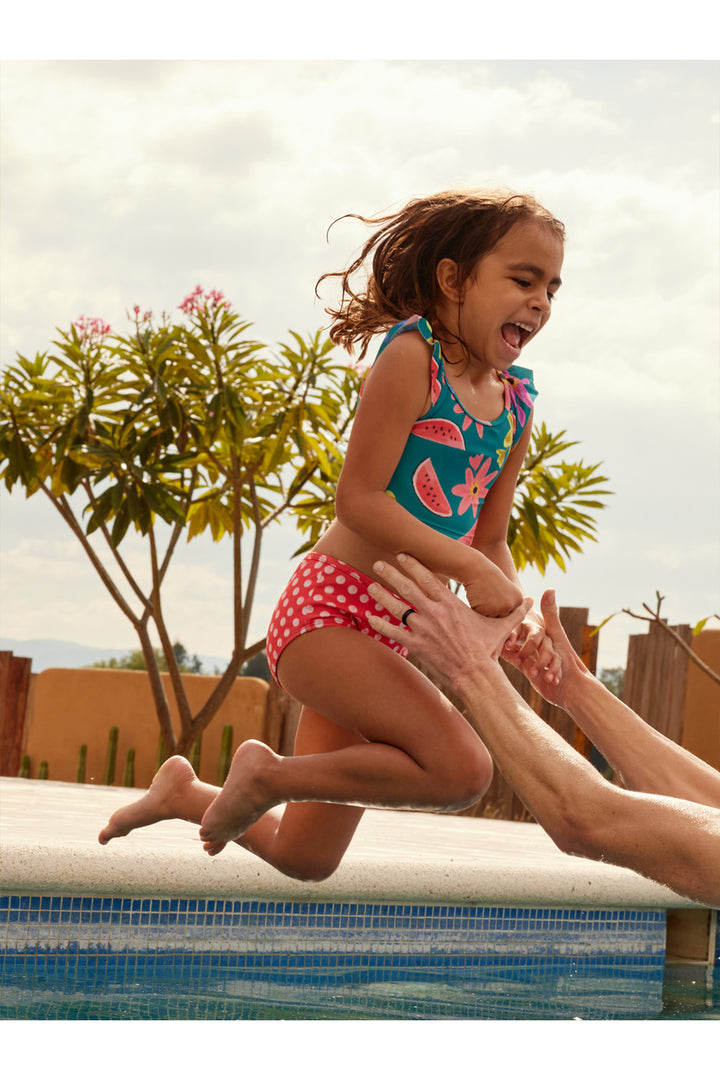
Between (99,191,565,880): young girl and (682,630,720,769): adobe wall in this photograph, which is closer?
(99,191,565,880): young girl

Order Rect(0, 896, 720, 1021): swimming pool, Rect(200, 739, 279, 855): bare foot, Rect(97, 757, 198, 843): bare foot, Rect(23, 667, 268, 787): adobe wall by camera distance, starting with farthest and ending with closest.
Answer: Rect(23, 667, 268, 787): adobe wall → Rect(0, 896, 720, 1021): swimming pool → Rect(97, 757, 198, 843): bare foot → Rect(200, 739, 279, 855): bare foot

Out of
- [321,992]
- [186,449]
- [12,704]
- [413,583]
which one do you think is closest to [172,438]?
[186,449]

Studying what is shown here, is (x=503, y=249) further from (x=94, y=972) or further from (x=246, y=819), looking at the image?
(x=94, y=972)

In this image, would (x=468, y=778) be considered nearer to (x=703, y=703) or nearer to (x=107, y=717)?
(x=703, y=703)

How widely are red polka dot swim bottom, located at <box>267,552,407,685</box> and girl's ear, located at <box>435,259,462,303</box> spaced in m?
0.60

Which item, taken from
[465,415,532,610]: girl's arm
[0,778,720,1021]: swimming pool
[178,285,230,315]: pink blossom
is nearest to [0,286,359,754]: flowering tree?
[178,285,230,315]: pink blossom

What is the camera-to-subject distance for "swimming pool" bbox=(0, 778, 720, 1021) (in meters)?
4.40

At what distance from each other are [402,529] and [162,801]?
98cm

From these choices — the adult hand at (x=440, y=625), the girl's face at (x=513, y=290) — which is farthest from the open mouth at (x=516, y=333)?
the adult hand at (x=440, y=625)

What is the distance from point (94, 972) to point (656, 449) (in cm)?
549

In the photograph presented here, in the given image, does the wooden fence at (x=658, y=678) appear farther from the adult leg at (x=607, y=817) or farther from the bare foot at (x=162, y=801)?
the adult leg at (x=607, y=817)

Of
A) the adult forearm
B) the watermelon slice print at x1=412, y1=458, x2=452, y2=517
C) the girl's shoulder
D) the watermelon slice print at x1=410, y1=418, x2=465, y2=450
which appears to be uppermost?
the girl's shoulder

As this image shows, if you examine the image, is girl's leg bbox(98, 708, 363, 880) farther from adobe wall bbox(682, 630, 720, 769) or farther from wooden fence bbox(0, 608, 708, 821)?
adobe wall bbox(682, 630, 720, 769)

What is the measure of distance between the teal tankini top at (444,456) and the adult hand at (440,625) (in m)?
0.33
